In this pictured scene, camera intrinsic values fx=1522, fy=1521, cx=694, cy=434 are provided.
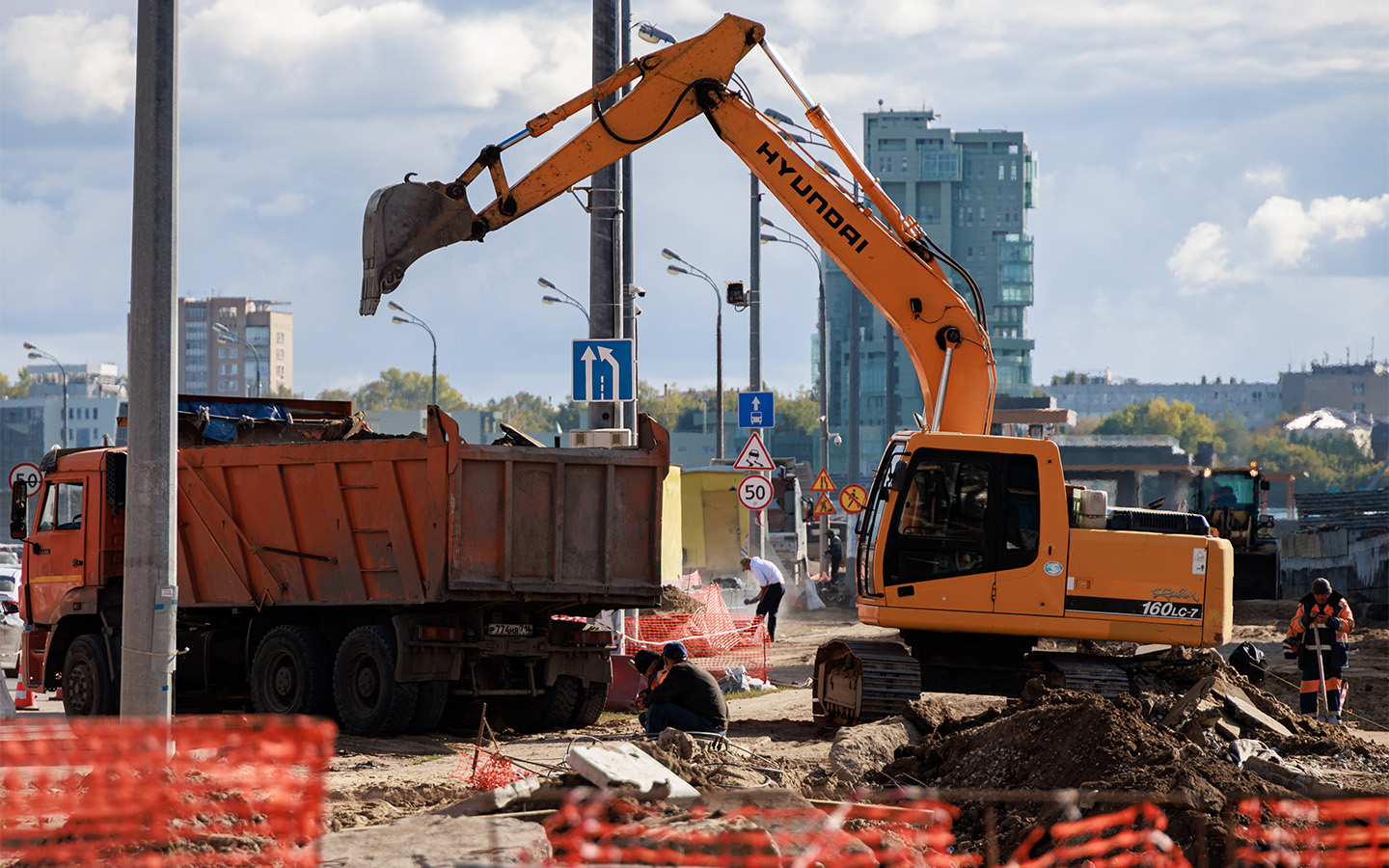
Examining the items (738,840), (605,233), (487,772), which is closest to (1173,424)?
(605,233)

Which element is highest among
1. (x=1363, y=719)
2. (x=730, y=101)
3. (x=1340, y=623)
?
(x=730, y=101)

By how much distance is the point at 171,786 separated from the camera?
27.2ft

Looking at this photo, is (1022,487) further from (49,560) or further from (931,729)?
(49,560)

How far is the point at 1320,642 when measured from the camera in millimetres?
15727

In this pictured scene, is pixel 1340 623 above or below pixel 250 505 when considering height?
below

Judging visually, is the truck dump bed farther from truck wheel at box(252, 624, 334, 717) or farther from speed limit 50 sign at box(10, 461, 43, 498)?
speed limit 50 sign at box(10, 461, 43, 498)

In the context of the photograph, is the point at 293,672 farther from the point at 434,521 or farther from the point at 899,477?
the point at 899,477

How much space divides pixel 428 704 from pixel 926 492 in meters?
4.96

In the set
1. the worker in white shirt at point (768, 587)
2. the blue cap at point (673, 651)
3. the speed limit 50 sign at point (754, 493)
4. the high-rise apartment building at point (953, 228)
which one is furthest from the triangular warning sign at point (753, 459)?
the high-rise apartment building at point (953, 228)

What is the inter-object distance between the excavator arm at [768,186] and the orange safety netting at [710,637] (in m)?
5.82

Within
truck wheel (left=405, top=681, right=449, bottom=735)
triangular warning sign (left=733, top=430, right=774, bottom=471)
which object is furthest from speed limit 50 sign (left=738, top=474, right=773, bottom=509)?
truck wheel (left=405, top=681, right=449, bottom=735)

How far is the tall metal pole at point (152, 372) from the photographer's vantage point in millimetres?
9844

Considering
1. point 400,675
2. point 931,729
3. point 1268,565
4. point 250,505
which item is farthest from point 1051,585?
point 1268,565

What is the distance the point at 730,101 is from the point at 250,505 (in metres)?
6.20
